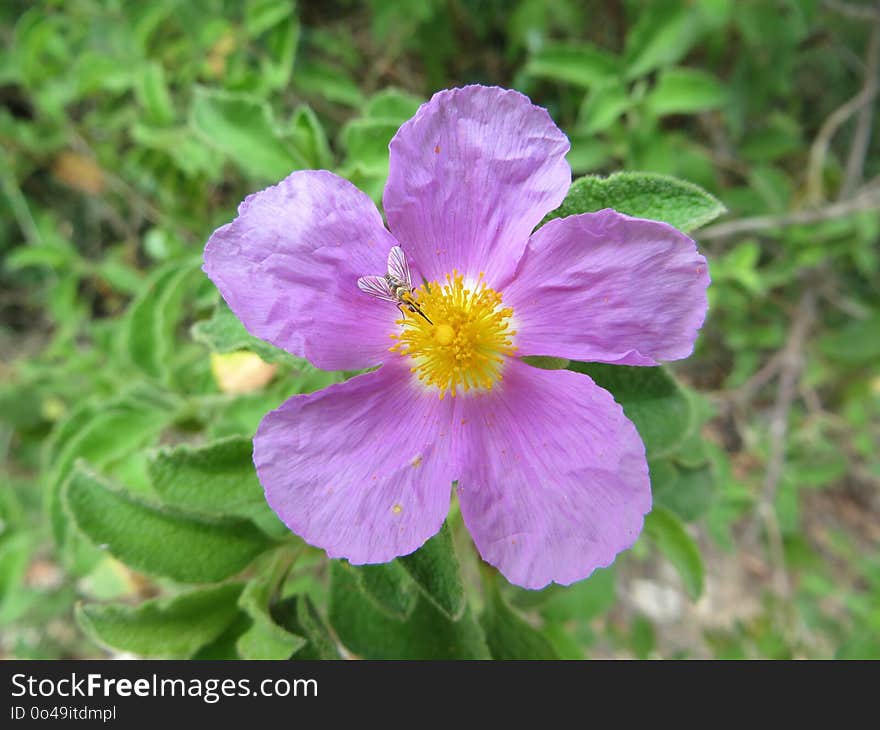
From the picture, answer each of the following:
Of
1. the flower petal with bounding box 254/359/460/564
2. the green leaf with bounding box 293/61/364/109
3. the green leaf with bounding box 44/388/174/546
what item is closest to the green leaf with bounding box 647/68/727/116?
the green leaf with bounding box 293/61/364/109

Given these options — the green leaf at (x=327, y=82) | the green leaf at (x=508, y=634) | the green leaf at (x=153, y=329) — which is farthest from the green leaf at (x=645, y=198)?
the green leaf at (x=327, y=82)

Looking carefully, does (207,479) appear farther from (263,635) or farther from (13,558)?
(13,558)

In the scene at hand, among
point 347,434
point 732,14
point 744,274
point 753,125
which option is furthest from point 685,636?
point 347,434

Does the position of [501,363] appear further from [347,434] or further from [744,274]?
[744,274]

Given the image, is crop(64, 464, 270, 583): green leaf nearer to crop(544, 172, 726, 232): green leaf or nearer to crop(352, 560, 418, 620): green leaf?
crop(352, 560, 418, 620): green leaf

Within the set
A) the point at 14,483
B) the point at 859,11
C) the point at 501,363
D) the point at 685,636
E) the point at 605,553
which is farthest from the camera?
the point at 685,636

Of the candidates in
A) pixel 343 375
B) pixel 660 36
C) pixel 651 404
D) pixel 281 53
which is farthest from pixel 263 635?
pixel 660 36
